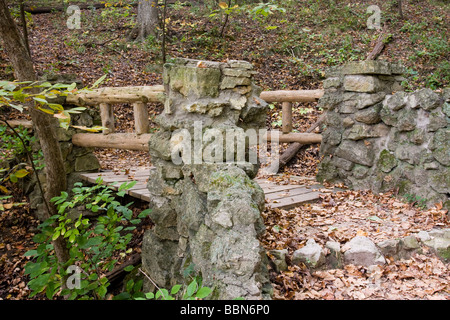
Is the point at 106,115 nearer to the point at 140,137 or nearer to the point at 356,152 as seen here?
the point at 140,137

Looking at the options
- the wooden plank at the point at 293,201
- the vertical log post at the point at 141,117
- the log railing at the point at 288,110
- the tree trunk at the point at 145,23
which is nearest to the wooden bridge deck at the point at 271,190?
the wooden plank at the point at 293,201

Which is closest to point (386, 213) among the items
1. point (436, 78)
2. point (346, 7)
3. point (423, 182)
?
point (423, 182)

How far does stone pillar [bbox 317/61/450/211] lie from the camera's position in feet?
13.3

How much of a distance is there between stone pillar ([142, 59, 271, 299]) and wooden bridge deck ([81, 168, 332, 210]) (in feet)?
2.87

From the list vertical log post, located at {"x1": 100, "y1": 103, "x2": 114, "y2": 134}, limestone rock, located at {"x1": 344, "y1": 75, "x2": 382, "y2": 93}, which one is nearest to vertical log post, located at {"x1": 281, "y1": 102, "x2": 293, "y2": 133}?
limestone rock, located at {"x1": 344, "y1": 75, "x2": 382, "y2": 93}

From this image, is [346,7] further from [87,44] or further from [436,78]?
[87,44]

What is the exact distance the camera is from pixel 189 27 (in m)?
11.7

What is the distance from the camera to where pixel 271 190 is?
15.9ft

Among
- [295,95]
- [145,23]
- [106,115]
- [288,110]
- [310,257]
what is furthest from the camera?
[145,23]

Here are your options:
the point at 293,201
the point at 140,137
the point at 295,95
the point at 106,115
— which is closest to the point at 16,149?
the point at 106,115

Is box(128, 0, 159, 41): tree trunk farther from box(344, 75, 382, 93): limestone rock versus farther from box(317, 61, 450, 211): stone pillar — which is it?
box(344, 75, 382, 93): limestone rock

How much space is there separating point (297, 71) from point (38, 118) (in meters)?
7.77

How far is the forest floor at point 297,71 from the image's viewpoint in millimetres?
2865

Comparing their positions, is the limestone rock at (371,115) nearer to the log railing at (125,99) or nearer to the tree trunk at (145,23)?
the log railing at (125,99)
